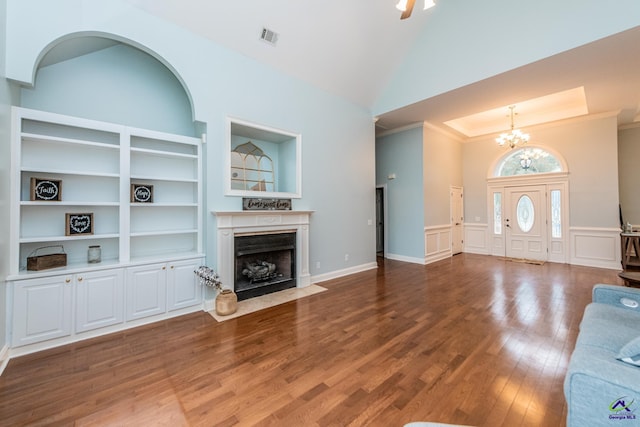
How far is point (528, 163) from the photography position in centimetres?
719

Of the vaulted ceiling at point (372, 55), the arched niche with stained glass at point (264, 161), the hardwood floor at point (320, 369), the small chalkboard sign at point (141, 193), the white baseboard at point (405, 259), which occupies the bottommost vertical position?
the hardwood floor at point (320, 369)

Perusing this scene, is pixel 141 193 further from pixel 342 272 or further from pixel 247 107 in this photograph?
pixel 342 272

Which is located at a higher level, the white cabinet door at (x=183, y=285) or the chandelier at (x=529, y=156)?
the chandelier at (x=529, y=156)

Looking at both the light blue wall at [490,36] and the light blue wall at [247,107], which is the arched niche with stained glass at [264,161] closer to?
the light blue wall at [247,107]

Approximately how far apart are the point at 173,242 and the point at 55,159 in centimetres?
160

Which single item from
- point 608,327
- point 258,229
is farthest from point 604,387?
point 258,229

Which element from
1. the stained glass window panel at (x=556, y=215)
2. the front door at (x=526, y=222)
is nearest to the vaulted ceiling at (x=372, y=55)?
the stained glass window panel at (x=556, y=215)

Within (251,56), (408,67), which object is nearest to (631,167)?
(408,67)

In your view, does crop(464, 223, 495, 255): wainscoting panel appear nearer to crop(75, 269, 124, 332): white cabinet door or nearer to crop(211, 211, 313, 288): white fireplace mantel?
crop(211, 211, 313, 288): white fireplace mantel

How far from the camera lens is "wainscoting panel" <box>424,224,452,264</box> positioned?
21.6 feet

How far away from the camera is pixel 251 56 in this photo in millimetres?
4043

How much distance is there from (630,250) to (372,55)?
673cm

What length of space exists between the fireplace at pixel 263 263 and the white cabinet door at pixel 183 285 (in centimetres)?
55

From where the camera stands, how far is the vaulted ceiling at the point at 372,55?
137 inches
